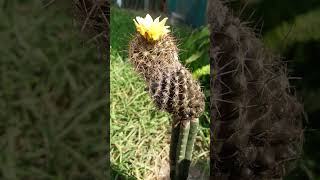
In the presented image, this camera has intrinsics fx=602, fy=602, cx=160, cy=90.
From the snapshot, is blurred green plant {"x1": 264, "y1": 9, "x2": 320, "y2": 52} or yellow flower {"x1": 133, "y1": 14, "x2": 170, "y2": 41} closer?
yellow flower {"x1": 133, "y1": 14, "x2": 170, "y2": 41}

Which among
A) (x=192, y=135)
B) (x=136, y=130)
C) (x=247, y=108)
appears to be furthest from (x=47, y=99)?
(x=247, y=108)

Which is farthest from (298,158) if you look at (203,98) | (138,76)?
(138,76)

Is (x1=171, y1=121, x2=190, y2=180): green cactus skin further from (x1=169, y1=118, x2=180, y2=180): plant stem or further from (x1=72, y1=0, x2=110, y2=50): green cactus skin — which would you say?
(x1=72, y1=0, x2=110, y2=50): green cactus skin

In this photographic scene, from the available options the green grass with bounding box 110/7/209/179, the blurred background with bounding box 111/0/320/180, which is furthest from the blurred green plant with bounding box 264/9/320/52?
the green grass with bounding box 110/7/209/179

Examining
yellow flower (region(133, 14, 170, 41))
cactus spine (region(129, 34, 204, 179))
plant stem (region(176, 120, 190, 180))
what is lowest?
plant stem (region(176, 120, 190, 180))

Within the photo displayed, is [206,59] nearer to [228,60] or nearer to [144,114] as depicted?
[228,60]

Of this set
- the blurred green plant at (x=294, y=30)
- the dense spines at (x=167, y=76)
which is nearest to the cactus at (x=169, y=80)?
the dense spines at (x=167, y=76)

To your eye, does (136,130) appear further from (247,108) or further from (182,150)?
(247,108)

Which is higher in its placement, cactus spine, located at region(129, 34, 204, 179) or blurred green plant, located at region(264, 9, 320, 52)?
blurred green plant, located at region(264, 9, 320, 52)
